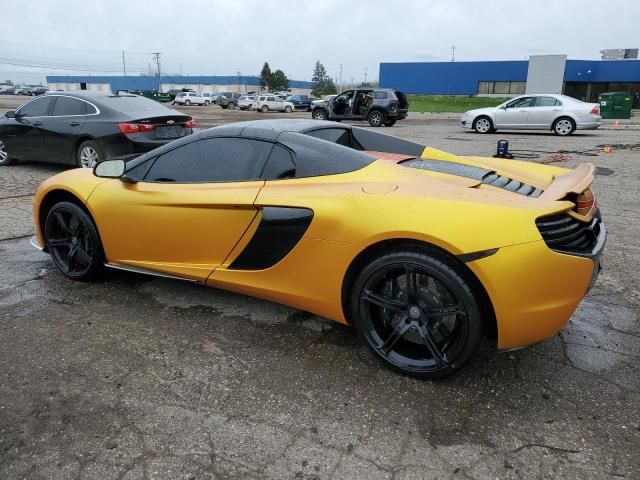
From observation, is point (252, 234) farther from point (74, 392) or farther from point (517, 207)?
point (517, 207)

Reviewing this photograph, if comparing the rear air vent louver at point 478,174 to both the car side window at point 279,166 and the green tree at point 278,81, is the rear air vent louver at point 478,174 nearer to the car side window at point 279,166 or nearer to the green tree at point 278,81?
the car side window at point 279,166

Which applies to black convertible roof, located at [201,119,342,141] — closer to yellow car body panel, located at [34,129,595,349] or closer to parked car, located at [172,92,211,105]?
yellow car body panel, located at [34,129,595,349]

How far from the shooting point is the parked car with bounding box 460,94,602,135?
1670 centimetres

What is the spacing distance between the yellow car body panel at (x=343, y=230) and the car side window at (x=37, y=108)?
5764 millimetres

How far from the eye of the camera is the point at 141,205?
350 centimetres

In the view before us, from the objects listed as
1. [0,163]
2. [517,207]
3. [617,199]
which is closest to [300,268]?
[517,207]

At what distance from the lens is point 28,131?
8953 millimetres

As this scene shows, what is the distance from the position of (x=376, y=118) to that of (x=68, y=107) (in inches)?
594

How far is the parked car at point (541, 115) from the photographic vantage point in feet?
54.8

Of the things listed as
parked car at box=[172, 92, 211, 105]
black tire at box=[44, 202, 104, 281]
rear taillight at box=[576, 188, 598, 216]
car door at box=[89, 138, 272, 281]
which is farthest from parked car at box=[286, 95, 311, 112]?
rear taillight at box=[576, 188, 598, 216]

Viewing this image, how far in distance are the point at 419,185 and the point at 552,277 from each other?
83 centimetres

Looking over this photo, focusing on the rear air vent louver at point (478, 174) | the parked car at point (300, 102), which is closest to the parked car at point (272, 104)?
the parked car at point (300, 102)

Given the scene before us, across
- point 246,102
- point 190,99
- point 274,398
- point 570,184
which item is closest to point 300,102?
point 246,102

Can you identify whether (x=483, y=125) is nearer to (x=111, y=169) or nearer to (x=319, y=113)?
(x=319, y=113)
